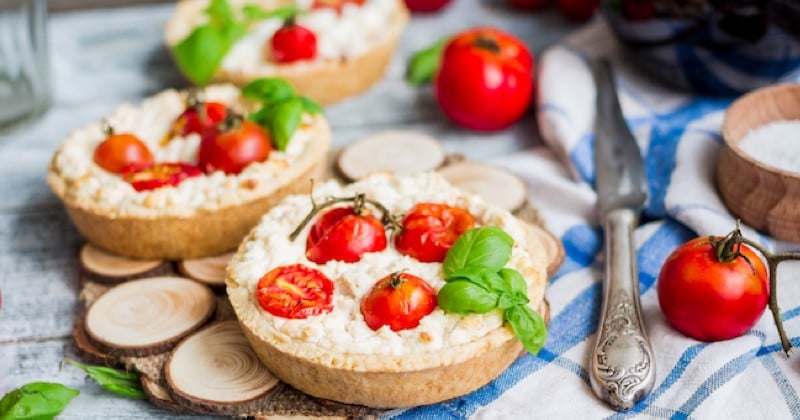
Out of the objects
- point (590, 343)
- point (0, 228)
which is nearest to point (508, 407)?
point (590, 343)

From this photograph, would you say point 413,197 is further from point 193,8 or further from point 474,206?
point 193,8

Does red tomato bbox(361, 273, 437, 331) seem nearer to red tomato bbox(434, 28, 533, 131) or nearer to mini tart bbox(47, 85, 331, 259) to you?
mini tart bbox(47, 85, 331, 259)

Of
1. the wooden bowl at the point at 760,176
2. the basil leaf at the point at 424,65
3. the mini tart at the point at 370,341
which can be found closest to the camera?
the mini tart at the point at 370,341

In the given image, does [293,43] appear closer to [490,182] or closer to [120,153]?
[120,153]

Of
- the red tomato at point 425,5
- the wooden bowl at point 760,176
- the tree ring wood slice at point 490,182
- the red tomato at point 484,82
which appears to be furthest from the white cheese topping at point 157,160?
the red tomato at point 425,5

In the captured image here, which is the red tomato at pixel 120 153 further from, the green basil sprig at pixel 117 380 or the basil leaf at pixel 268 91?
the green basil sprig at pixel 117 380

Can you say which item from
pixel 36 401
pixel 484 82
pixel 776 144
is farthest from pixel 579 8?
pixel 36 401

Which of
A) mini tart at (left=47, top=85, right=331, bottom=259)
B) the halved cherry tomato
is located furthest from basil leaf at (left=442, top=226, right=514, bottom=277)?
the halved cherry tomato
